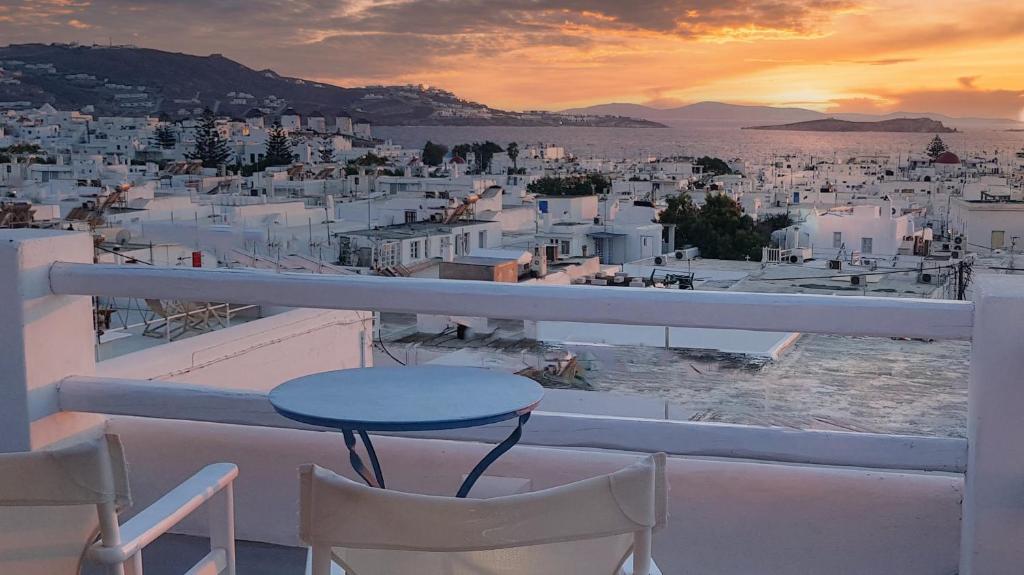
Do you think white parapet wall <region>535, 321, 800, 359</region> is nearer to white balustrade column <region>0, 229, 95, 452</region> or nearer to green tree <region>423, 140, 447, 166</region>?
white balustrade column <region>0, 229, 95, 452</region>

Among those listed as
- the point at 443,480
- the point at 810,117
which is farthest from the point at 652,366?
the point at 810,117

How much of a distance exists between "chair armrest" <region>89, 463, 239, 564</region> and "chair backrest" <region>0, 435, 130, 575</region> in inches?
1.3

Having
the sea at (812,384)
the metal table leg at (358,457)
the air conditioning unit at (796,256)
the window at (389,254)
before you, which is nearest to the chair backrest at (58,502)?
the metal table leg at (358,457)

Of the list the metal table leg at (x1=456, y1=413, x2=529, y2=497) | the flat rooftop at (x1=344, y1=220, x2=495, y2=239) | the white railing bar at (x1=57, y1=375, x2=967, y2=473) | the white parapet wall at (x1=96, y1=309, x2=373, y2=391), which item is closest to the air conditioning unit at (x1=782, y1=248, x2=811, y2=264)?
the flat rooftop at (x1=344, y1=220, x2=495, y2=239)

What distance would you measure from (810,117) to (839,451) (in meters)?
175

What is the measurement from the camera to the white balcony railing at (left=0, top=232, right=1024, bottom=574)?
8.61 feet

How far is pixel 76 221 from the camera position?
27.8 metres

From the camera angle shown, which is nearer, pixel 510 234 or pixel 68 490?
pixel 68 490

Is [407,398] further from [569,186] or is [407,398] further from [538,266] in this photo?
[569,186]

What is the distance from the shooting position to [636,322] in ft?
9.21

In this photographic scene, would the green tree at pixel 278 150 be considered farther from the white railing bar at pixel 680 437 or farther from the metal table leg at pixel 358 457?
the metal table leg at pixel 358 457

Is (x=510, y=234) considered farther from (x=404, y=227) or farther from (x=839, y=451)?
(x=839, y=451)

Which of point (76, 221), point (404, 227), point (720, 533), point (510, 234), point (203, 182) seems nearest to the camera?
point (720, 533)

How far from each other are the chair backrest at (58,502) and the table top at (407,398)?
1.48 ft
